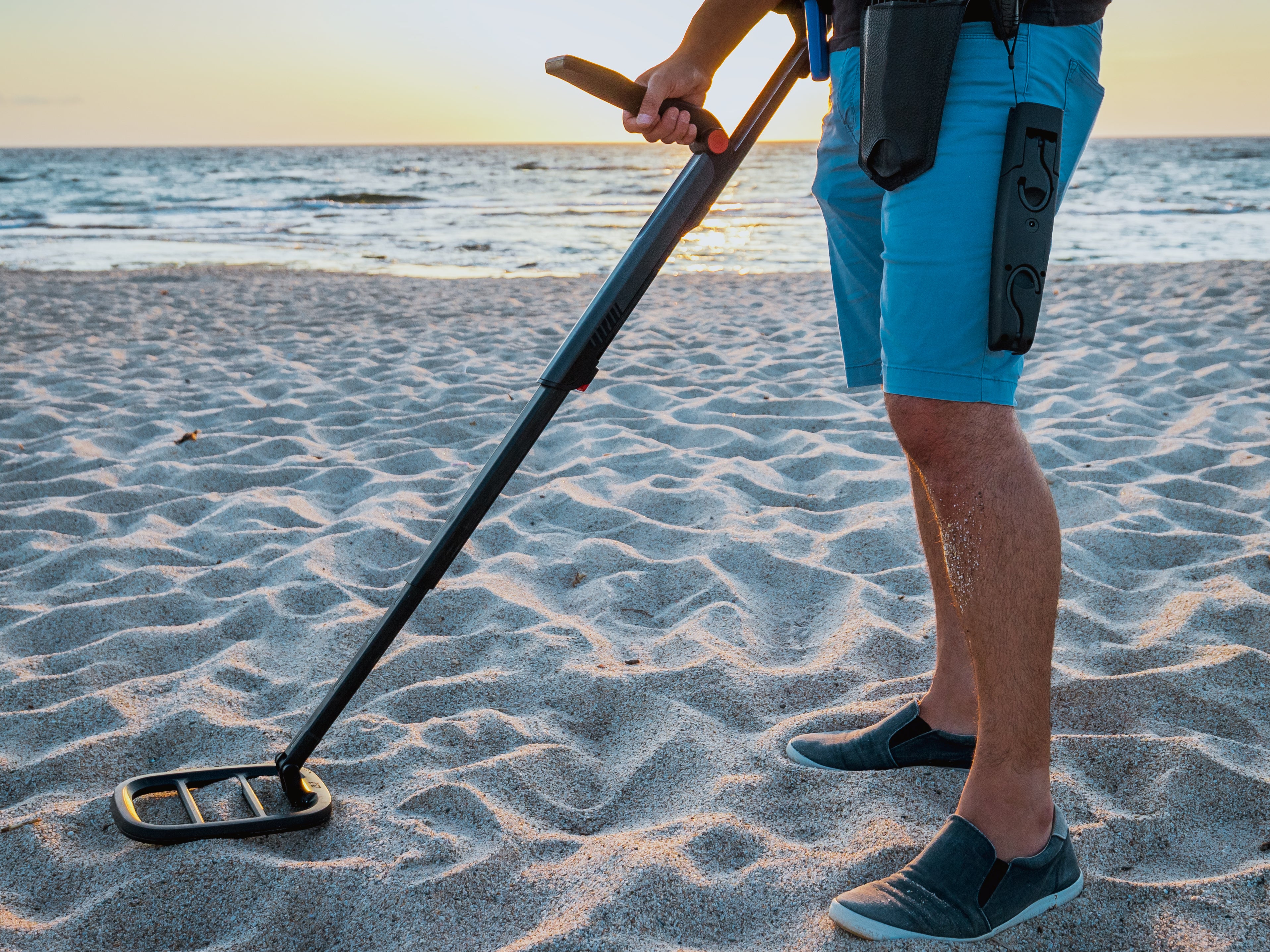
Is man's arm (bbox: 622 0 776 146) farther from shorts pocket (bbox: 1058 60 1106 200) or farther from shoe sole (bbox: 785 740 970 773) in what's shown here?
shoe sole (bbox: 785 740 970 773)

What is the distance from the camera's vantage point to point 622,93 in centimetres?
131

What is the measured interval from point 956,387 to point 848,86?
0.47 m

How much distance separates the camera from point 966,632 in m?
1.21

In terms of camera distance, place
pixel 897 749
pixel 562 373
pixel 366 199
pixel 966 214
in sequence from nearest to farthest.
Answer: pixel 966 214 < pixel 562 373 < pixel 897 749 < pixel 366 199

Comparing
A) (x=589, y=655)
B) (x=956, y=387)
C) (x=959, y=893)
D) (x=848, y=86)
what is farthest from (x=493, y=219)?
(x=959, y=893)

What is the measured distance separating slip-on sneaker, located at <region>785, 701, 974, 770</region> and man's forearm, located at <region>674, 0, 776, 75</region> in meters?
1.16

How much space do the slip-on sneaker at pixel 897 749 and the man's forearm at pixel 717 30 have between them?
3.80 feet

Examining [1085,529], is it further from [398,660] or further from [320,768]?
[320,768]

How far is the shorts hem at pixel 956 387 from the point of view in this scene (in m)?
1.13

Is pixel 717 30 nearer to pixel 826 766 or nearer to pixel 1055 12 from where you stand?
pixel 1055 12

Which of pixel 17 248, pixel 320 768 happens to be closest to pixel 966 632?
pixel 320 768

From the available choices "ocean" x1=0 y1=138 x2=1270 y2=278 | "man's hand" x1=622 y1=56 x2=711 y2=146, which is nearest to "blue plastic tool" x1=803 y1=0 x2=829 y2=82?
"man's hand" x1=622 y1=56 x2=711 y2=146

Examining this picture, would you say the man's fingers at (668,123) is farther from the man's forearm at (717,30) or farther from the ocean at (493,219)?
the ocean at (493,219)

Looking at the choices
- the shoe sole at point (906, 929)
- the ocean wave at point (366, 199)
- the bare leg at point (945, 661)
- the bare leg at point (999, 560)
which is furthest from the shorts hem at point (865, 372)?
the ocean wave at point (366, 199)
